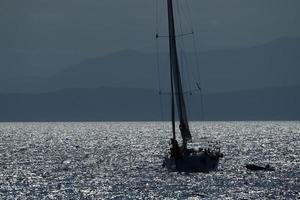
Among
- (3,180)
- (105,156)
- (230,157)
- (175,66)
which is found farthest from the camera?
(105,156)

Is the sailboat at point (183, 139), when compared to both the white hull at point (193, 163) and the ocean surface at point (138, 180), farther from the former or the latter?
the ocean surface at point (138, 180)

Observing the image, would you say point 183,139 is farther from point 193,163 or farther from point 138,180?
point 138,180

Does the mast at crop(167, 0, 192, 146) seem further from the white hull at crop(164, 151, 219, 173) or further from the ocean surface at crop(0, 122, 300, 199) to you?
the ocean surface at crop(0, 122, 300, 199)

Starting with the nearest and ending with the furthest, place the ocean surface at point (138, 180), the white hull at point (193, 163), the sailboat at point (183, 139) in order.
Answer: the ocean surface at point (138, 180)
the sailboat at point (183, 139)
the white hull at point (193, 163)

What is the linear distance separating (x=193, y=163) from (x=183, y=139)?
3.59 metres

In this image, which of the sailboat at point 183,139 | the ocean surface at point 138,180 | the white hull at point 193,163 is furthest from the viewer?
the white hull at point 193,163

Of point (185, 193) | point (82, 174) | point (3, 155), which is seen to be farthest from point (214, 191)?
point (3, 155)

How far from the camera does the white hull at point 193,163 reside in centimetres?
10600

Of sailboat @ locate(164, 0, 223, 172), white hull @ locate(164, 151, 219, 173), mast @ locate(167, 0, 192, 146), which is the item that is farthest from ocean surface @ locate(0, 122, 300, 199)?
mast @ locate(167, 0, 192, 146)

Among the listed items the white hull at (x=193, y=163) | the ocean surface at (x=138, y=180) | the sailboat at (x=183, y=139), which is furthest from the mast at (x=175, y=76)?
the ocean surface at (x=138, y=180)

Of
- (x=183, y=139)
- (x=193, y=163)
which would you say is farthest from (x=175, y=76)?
(x=193, y=163)

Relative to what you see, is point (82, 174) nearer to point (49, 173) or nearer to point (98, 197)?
point (49, 173)

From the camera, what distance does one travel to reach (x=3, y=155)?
555 ft

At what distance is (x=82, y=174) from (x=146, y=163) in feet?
70.8
